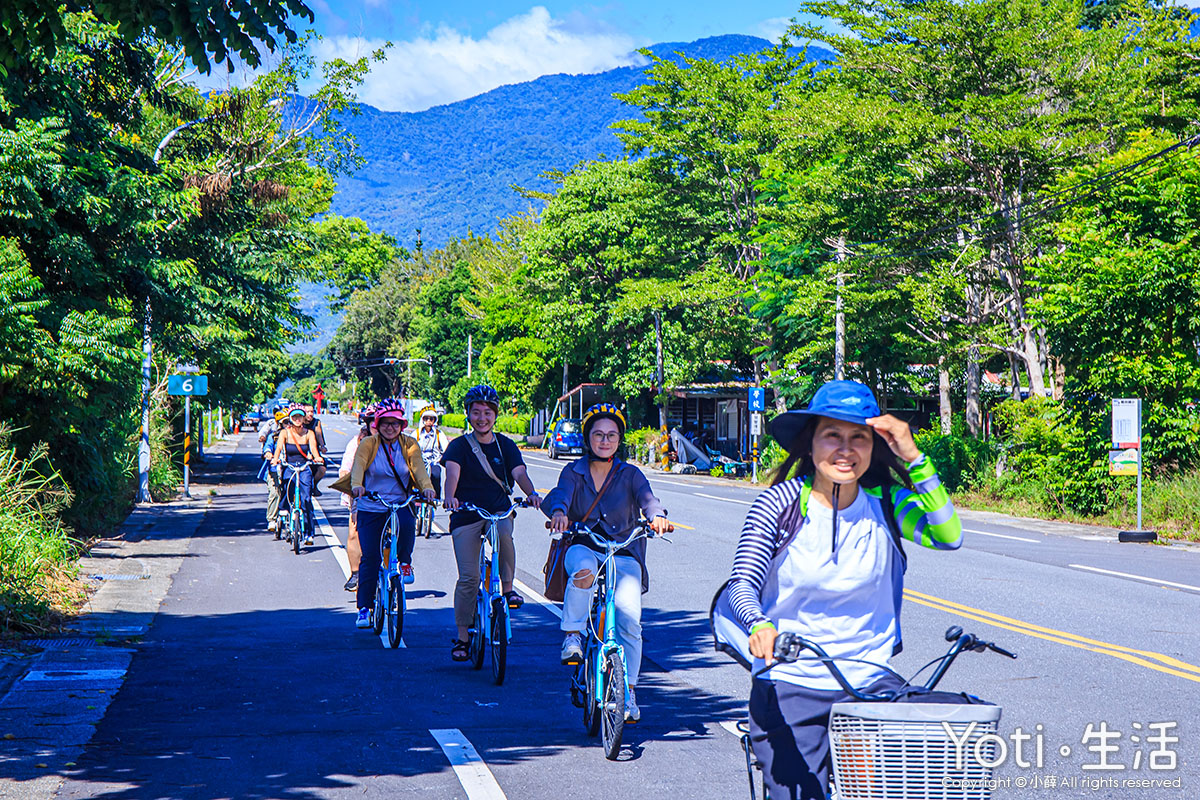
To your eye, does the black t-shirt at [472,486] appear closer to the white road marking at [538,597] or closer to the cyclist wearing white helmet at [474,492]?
the cyclist wearing white helmet at [474,492]

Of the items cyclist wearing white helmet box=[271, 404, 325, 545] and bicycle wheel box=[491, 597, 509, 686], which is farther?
cyclist wearing white helmet box=[271, 404, 325, 545]

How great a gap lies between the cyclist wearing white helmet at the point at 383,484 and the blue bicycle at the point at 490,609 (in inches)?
43.4

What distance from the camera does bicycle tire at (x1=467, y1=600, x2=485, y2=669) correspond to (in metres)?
8.46

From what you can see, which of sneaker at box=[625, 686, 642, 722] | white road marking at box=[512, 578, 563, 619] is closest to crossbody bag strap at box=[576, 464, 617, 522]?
sneaker at box=[625, 686, 642, 722]

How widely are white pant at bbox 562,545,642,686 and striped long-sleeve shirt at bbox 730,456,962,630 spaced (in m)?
2.66

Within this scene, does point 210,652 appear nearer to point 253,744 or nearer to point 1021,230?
point 253,744

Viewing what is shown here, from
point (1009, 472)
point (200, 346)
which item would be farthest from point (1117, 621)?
point (200, 346)

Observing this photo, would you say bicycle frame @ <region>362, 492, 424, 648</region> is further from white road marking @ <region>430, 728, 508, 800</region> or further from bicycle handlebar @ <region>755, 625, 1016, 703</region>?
bicycle handlebar @ <region>755, 625, 1016, 703</region>

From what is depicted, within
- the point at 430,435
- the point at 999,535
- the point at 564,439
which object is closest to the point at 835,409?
the point at 430,435

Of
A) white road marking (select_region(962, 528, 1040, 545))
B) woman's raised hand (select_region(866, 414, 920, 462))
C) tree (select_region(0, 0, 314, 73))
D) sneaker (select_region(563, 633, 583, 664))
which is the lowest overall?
white road marking (select_region(962, 528, 1040, 545))

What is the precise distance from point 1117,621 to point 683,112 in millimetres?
32991

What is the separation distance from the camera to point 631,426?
5712 cm

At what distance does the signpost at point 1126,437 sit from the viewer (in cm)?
2119

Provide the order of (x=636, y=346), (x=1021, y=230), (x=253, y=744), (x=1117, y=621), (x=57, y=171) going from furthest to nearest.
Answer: (x=636, y=346), (x=1021, y=230), (x=57, y=171), (x=1117, y=621), (x=253, y=744)
